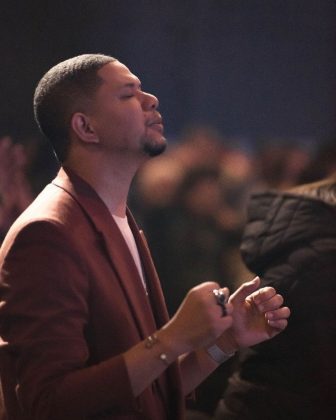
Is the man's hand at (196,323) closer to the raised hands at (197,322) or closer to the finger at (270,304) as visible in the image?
the raised hands at (197,322)

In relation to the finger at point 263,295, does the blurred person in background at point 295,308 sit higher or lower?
lower

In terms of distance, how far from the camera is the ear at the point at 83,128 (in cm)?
158

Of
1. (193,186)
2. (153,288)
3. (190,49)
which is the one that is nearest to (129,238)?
(153,288)

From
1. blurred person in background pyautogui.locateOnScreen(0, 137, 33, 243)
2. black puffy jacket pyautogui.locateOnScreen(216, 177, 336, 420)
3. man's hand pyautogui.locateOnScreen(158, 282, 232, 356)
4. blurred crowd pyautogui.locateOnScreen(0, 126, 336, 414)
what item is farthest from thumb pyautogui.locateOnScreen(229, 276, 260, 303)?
blurred person in background pyautogui.locateOnScreen(0, 137, 33, 243)

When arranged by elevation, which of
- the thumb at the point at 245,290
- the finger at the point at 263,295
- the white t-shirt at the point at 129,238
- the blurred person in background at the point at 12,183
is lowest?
the finger at the point at 263,295

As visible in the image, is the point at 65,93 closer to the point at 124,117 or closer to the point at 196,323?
the point at 124,117

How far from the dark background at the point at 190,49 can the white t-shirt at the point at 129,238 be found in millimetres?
1547

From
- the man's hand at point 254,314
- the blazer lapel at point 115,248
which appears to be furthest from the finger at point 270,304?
the blazer lapel at point 115,248

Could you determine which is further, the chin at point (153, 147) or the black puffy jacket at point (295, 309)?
A: the black puffy jacket at point (295, 309)

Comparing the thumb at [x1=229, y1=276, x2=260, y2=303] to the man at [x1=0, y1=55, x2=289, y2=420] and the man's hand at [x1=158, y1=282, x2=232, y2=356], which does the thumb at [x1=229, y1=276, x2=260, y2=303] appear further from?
the man's hand at [x1=158, y1=282, x2=232, y2=356]

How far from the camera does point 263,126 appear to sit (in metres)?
3.18

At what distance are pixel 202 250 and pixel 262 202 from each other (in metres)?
0.83

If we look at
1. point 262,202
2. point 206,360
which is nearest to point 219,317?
point 206,360

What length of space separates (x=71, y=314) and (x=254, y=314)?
47 cm
